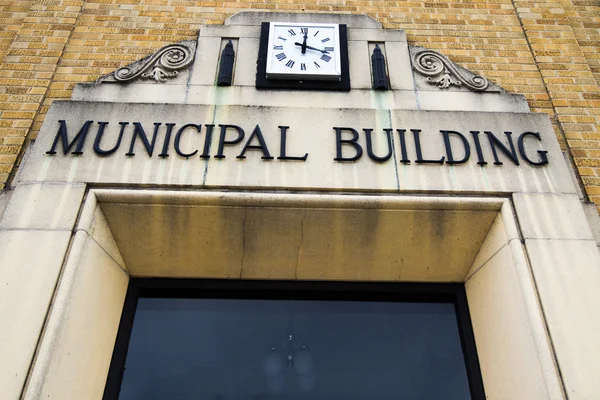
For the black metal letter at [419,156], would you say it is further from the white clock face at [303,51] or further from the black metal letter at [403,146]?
the white clock face at [303,51]

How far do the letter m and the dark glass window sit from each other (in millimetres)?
1257

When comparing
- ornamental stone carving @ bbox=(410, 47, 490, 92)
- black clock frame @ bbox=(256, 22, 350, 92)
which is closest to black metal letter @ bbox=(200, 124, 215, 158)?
black clock frame @ bbox=(256, 22, 350, 92)

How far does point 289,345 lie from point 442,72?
2833 mm

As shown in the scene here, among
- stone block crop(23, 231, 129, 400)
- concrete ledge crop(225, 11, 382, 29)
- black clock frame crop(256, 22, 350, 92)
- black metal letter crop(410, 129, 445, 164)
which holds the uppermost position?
concrete ledge crop(225, 11, 382, 29)

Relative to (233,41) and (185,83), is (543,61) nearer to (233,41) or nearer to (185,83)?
(233,41)

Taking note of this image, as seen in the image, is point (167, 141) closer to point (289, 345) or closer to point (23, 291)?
point (23, 291)

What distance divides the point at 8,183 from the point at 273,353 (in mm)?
2527

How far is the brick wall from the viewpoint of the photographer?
449 cm

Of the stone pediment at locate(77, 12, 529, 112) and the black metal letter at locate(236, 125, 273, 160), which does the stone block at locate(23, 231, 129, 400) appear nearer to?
the black metal letter at locate(236, 125, 273, 160)

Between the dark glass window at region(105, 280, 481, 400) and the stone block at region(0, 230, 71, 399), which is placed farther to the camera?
the dark glass window at region(105, 280, 481, 400)

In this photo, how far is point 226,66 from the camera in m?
4.60

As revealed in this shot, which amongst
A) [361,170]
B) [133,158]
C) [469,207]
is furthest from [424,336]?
[133,158]

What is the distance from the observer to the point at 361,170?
13.0 ft

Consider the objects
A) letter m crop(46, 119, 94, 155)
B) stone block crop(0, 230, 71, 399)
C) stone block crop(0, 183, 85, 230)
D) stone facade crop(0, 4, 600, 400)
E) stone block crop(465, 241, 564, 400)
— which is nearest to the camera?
stone block crop(0, 230, 71, 399)
